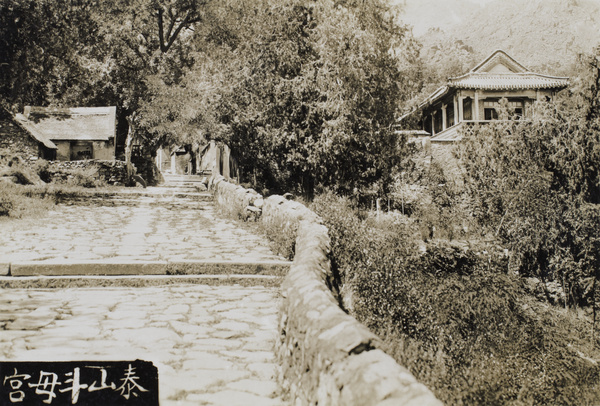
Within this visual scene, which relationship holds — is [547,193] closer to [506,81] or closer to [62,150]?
[506,81]

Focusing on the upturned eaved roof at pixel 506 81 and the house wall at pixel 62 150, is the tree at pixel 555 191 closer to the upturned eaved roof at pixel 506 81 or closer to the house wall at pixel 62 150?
the upturned eaved roof at pixel 506 81

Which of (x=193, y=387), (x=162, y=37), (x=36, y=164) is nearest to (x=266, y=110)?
(x=36, y=164)

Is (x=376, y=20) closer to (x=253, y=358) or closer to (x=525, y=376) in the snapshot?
(x=525, y=376)

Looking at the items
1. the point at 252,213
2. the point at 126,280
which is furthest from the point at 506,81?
the point at 126,280

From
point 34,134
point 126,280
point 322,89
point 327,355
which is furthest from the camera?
point 34,134

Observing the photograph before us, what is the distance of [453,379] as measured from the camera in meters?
4.80

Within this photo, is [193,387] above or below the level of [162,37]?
below

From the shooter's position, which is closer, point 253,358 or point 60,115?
point 253,358

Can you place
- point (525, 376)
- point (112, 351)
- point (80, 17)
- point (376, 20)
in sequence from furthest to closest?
point (80, 17)
point (376, 20)
point (525, 376)
point (112, 351)

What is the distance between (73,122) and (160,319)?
1024 inches

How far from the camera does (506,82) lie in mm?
28781

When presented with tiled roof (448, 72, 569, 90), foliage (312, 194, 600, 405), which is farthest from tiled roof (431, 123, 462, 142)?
foliage (312, 194, 600, 405)

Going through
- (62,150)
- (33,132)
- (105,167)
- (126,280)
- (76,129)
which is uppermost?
(76,129)

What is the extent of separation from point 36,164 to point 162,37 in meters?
14.2
